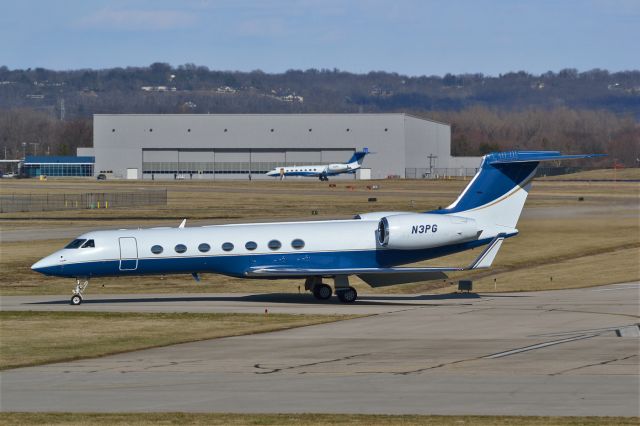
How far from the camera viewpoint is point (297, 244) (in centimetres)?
3609

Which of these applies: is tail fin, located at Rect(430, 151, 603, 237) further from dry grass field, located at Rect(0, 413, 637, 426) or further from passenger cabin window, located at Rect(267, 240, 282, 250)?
dry grass field, located at Rect(0, 413, 637, 426)

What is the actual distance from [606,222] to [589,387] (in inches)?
1966

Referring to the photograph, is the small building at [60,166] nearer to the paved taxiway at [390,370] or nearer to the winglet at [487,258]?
the winglet at [487,258]

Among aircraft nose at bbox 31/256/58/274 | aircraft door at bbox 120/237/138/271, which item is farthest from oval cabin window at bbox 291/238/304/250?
aircraft nose at bbox 31/256/58/274

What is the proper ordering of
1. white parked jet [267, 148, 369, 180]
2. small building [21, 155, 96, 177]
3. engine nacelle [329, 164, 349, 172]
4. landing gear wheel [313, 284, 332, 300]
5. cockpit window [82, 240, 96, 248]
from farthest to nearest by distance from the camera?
small building [21, 155, 96, 177]
white parked jet [267, 148, 369, 180]
engine nacelle [329, 164, 349, 172]
landing gear wheel [313, 284, 332, 300]
cockpit window [82, 240, 96, 248]

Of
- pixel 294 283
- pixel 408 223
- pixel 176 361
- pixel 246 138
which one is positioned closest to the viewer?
pixel 176 361

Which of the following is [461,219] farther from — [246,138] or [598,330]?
[246,138]

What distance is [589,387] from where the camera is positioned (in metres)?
20.2

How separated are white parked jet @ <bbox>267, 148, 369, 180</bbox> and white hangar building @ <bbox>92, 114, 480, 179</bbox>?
33.7 ft

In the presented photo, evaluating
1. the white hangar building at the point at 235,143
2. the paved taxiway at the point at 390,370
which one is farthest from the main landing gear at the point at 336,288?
the white hangar building at the point at 235,143

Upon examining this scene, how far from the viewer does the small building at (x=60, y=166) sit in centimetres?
18612

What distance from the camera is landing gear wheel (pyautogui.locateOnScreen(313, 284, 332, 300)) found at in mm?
37531

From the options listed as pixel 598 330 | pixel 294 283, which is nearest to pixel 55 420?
pixel 598 330

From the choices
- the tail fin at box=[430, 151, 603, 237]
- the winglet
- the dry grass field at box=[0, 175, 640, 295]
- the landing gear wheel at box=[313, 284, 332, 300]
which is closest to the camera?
the winglet
